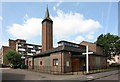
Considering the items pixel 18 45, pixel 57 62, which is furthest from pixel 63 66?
pixel 18 45

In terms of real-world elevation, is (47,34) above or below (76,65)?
above

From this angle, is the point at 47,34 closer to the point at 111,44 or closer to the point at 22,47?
the point at 111,44

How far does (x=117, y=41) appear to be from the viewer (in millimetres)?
32312

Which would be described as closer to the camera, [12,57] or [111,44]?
[111,44]

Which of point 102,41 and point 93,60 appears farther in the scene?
point 102,41

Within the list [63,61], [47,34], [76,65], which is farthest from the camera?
[47,34]

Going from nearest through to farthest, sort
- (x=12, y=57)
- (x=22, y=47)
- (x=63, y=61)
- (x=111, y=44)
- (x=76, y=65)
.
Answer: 1. (x=63, y=61)
2. (x=76, y=65)
3. (x=111, y=44)
4. (x=12, y=57)
5. (x=22, y=47)

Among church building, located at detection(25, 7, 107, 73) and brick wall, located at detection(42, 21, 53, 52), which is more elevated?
brick wall, located at detection(42, 21, 53, 52)

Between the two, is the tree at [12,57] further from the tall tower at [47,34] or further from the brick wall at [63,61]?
the brick wall at [63,61]

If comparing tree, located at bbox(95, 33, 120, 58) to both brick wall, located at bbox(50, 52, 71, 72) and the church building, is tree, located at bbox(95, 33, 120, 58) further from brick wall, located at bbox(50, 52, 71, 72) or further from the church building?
brick wall, located at bbox(50, 52, 71, 72)

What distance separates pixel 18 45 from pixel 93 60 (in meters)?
52.7

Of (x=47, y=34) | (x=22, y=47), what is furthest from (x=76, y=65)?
(x=22, y=47)

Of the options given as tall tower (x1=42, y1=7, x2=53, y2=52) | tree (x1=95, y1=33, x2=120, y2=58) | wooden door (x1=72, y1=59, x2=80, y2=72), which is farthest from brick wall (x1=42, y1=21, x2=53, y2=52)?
tree (x1=95, y1=33, x2=120, y2=58)

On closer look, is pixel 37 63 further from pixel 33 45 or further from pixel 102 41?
pixel 33 45
